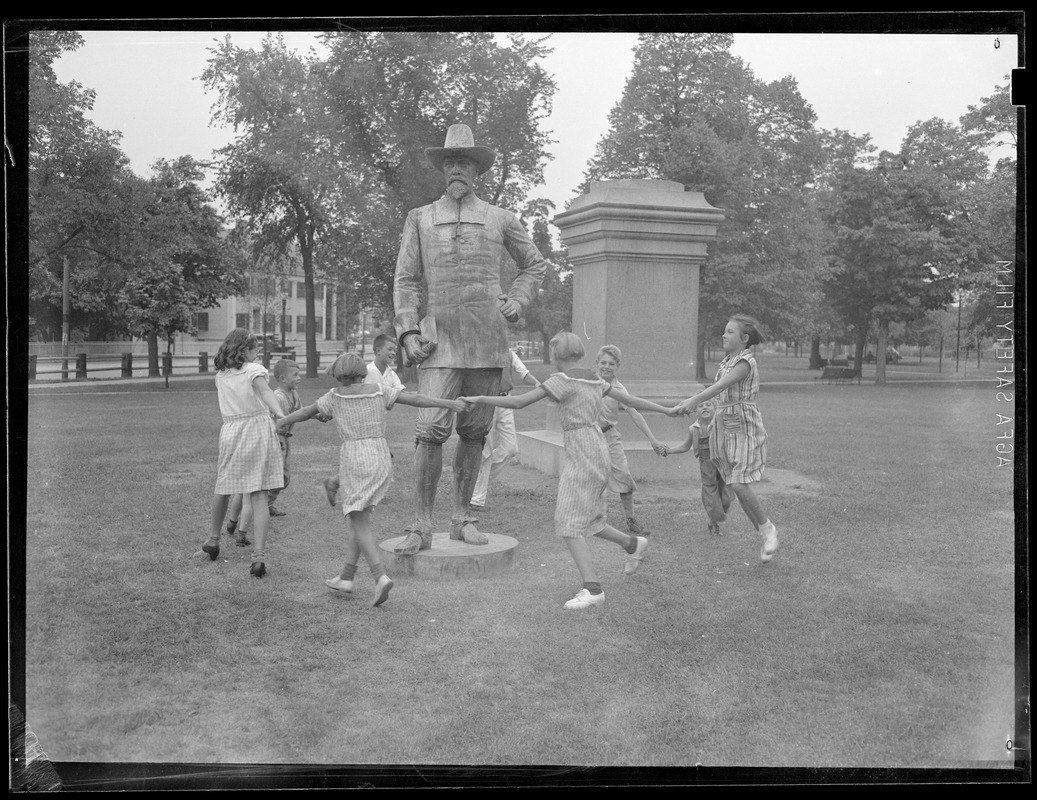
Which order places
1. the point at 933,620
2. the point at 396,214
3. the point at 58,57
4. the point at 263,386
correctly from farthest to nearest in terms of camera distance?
the point at 396,214 < the point at 263,386 < the point at 933,620 < the point at 58,57

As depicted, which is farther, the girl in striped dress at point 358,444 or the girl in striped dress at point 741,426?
the girl in striped dress at point 741,426

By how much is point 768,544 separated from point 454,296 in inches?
91.7

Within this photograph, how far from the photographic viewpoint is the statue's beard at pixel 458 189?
4.80m

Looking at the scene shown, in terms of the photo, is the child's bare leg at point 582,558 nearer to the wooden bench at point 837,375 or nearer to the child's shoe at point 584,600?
the child's shoe at point 584,600

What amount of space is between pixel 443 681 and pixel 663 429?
14.7 ft

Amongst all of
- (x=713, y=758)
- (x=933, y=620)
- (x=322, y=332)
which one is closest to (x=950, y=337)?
(x=933, y=620)

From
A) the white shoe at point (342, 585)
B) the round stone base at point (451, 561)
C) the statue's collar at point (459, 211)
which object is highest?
the statue's collar at point (459, 211)

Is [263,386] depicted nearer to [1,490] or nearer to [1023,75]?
[1,490]

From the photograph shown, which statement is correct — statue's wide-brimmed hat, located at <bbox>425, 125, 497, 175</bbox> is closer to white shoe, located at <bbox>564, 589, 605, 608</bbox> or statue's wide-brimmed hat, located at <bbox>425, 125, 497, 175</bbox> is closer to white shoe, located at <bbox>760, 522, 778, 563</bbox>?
white shoe, located at <bbox>564, 589, 605, 608</bbox>

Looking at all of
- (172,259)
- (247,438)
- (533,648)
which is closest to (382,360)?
(247,438)

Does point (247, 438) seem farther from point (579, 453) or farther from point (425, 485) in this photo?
point (579, 453)

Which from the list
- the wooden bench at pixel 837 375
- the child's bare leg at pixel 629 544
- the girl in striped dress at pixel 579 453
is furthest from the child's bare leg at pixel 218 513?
the wooden bench at pixel 837 375

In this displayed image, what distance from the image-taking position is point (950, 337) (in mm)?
4703

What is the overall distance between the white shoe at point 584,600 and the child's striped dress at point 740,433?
1457 mm
